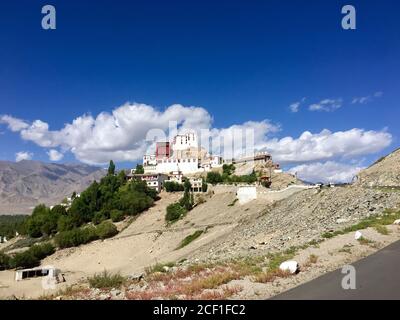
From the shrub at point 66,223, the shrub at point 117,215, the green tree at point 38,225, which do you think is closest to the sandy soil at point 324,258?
the shrub at point 117,215

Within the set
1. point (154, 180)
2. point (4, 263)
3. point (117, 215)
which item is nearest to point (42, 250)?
point (4, 263)

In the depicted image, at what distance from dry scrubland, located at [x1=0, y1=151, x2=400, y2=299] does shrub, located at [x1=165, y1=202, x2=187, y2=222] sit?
2.15 meters

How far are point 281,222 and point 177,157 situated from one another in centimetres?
11875

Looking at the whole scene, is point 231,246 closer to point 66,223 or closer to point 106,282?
point 106,282

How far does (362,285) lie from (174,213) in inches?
3188

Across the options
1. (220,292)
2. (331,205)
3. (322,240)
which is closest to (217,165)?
(331,205)

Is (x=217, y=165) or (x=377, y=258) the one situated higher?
(x=217, y=165)

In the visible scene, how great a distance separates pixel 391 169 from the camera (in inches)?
2549

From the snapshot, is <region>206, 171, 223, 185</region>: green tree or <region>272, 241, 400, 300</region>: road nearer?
<region>272, 241, 400, 300</region>: road

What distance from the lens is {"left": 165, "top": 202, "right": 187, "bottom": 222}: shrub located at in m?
92.8

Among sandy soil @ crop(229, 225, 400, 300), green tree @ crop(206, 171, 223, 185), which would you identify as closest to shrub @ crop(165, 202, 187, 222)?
green tree @ crop(206, 171, 223, 185)

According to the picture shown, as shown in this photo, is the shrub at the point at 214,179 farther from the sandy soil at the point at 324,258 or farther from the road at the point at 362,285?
the road at the point at 362,285

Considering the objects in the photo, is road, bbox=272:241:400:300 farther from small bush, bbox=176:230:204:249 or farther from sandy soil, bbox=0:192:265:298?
small bush, bbox=176:230:204:249

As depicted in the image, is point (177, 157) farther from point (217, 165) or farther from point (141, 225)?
point (141, 225)
